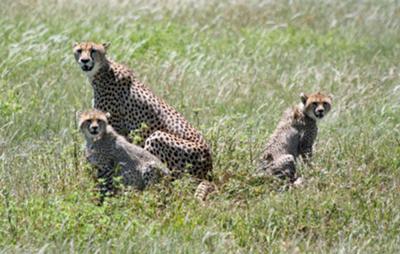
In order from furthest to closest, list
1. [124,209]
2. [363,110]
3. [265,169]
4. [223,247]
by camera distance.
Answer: [363,110] → [265,169] → [124,209] → [223,247]

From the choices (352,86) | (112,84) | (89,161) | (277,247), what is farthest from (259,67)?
(277,247)

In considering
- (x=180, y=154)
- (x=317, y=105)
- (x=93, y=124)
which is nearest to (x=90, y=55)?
(x=93, y=124)

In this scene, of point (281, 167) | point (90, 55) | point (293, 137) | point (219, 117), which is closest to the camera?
point (281, 167)

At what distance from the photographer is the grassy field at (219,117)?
650cm

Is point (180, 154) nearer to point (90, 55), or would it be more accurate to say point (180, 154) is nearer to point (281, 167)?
point (281, 167)

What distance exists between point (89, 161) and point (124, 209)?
79 cm

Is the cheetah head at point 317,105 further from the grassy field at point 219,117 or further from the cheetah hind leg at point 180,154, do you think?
the cheetah hind leg at point 180,154

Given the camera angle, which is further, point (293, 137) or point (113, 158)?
point (293, 137)

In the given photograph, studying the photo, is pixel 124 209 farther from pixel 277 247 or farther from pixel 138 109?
pixel 138 109

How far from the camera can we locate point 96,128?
7.40m

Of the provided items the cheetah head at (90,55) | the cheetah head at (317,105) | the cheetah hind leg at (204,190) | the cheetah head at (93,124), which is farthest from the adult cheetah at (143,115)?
the cheetah head at (317,105)

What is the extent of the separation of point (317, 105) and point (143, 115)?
3.88 feet

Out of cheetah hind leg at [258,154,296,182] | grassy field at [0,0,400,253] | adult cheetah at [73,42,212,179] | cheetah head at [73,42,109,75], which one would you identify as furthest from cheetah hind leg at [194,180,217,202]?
cheetah head at [73,42,109,75]

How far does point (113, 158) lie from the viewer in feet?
24.6
